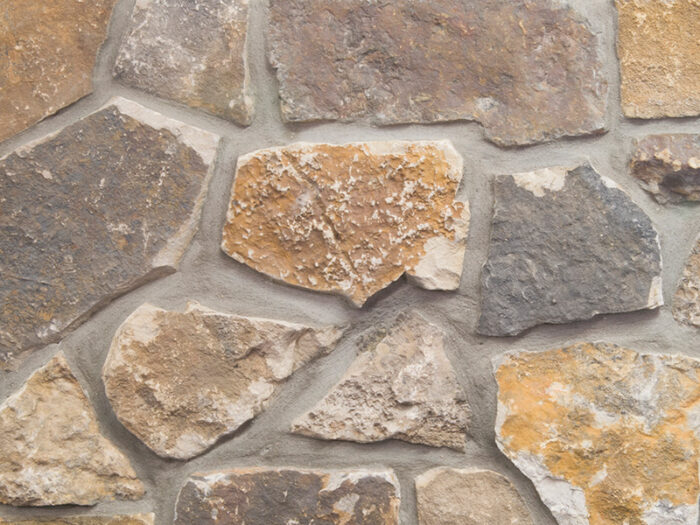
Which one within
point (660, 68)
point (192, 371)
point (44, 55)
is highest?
point (660, 68)

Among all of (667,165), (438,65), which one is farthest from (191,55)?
(667,165)

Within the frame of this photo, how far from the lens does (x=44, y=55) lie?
34.8 inches

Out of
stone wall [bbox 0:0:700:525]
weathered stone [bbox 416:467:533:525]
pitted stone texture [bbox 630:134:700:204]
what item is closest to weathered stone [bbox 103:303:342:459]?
stone wall [bbox 0:0:700:525]

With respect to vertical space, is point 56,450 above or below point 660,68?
below

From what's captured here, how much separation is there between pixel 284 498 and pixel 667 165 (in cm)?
64

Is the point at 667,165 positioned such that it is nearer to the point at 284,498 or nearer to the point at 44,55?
the point at 284,498

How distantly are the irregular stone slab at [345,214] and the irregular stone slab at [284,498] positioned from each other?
23 cm

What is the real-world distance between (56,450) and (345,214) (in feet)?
1.50

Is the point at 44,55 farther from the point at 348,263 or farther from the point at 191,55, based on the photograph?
the point at 348,263

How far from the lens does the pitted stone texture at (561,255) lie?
897mm

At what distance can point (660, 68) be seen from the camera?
920mm

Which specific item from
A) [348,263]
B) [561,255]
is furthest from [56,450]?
[561,255]

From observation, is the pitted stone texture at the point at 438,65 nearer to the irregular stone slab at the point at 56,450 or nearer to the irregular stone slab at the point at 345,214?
the irregular stone slab at the point at 345,214

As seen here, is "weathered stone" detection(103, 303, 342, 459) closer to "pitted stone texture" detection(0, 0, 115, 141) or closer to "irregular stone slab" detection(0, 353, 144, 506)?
"irregular stone slab" detection(0, 353, 144, 506)
